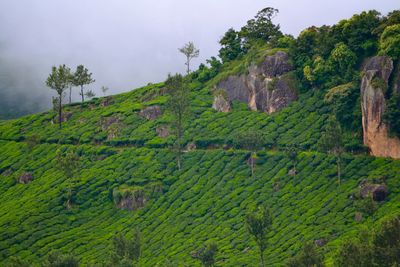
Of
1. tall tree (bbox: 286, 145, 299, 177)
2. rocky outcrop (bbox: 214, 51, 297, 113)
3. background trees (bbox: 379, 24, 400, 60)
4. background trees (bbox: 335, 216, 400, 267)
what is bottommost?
→ background trees (bbox: 335, 216, 400, 267)

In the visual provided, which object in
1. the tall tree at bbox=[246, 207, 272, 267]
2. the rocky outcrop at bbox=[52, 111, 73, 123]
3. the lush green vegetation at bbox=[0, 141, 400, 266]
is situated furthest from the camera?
the rocky outcrop at bbox=[52, 111, 73, 123]

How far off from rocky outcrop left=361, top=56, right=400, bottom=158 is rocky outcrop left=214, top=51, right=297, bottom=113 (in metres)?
22.7

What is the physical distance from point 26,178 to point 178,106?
1442 inches

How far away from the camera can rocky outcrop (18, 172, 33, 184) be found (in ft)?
495

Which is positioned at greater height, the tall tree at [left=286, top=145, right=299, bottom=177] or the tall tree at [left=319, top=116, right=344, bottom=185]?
the tall tree at [left=319, top=116, right=344, bottom=185]

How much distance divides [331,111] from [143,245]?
4416 cm

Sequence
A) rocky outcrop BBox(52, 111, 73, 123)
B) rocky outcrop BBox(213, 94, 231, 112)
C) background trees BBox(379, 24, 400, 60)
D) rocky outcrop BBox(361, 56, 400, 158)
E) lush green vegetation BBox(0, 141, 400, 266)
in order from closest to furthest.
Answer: lush green vegetation BBox(0, 141, 400, 266), rocky outcrop BBox(361, 56, 400, 158), background trees BBox(379, 24, 400, 60), rocky outcrop BBox(213, 94, 231, 112), rocky outcrop BBox(52, 111, 73, 123)

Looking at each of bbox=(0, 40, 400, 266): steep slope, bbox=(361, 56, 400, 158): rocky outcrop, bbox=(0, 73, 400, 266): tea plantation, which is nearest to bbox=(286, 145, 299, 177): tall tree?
bbox=(0, 40, 400, 266): steep slope

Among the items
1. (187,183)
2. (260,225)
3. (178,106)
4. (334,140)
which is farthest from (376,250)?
(178,106)

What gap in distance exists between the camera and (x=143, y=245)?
119 m

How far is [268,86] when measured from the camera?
149625mm

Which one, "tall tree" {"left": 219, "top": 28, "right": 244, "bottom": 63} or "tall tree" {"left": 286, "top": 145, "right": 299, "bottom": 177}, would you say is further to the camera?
"tall tree" {"left": 219, "top": 28, "right": 244, "bottom": 63}

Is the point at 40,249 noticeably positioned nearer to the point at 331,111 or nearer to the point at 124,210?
the point at 124,210

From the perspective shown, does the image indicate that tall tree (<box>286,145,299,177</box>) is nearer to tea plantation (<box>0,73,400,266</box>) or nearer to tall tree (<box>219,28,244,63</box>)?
tea plantation (<box>0,73,400,266</box>)
